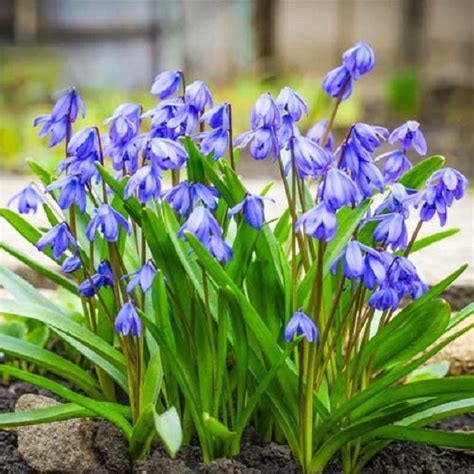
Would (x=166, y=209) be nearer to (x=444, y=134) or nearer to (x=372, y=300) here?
(x=372, y=300)

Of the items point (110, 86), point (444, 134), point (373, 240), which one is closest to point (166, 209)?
point (373, 240)

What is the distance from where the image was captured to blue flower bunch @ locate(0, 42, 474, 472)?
204 centimetres

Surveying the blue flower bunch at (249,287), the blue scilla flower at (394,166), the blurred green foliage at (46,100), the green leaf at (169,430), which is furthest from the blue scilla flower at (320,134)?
the blurred green foliage at (46,100)

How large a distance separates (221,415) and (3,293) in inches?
52.5

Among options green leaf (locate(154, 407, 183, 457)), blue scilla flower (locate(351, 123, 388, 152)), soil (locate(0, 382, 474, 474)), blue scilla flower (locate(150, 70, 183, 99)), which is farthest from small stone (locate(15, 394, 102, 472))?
blue scilla flower (locate(351, 123, 388, 152))

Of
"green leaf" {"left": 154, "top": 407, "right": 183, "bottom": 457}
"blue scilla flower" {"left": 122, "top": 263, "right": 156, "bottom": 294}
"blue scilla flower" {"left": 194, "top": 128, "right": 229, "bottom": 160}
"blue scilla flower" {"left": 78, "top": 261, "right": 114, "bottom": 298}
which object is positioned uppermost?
"blue scilla flower" {"left": 194, "top": 128, "right": 229, "bottom": 160}

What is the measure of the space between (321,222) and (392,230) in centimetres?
26

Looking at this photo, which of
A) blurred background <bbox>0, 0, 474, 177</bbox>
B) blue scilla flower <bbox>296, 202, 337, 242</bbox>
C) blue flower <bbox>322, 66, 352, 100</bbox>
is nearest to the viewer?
blue scilla flower <bbox>296, 202, 337, 242</bbox>

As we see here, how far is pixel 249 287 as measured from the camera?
229 centimetres

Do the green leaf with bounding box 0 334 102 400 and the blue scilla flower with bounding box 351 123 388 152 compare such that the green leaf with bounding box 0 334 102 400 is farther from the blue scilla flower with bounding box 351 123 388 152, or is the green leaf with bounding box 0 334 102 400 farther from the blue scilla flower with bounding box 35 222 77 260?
the blue scilla flower with bounding box 351 123 388 152

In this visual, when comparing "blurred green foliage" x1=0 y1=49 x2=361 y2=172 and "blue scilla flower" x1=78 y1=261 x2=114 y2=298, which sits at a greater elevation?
"blue scilla flower" x1=78 y1=261 x2=114 y2=298

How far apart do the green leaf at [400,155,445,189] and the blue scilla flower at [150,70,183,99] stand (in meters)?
0.51

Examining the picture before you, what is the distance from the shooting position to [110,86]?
10.2 m

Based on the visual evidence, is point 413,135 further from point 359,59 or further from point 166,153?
point 166,153
